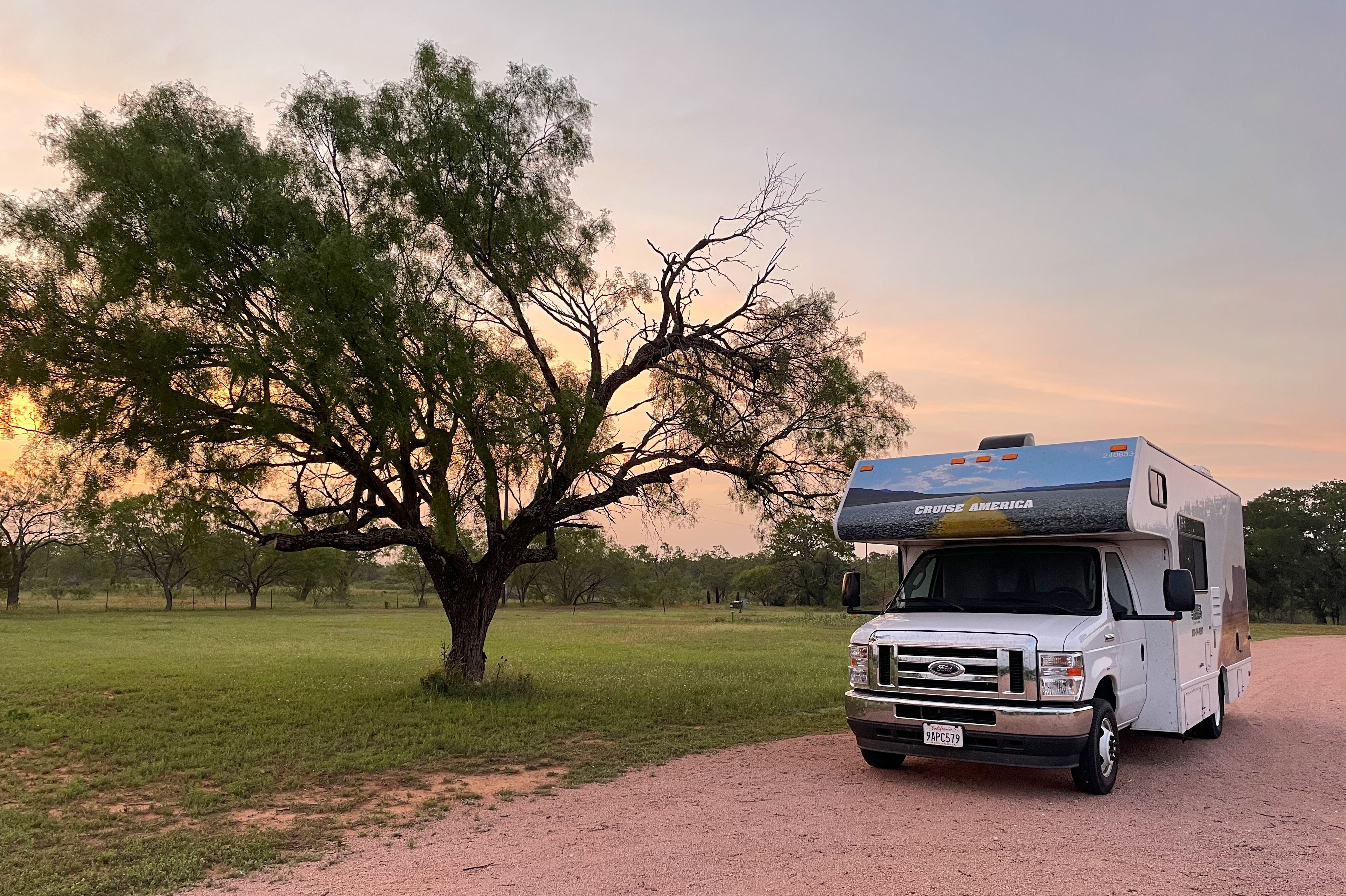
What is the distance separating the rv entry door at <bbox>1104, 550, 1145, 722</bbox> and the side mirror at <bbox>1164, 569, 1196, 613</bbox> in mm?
456

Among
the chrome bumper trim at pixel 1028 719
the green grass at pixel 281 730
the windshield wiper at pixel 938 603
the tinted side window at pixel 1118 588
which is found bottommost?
the green grass at pixel 281 730

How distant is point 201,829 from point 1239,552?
1427cm

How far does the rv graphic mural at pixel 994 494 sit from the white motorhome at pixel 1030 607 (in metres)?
0.02

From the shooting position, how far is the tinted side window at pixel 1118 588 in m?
9.70

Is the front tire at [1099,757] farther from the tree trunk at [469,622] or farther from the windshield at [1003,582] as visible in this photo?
the tree trunk at [469,622]

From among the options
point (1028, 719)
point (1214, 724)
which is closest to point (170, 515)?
point (1028, 719)

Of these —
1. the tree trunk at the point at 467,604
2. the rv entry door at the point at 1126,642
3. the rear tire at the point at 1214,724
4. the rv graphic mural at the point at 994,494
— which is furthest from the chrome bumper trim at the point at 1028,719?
the tree trunk at the point at 467,604

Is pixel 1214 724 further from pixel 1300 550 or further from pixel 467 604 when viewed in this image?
pixel 1300 550

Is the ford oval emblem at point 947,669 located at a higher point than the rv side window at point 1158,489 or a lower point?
lower

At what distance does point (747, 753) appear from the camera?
37.9 feet

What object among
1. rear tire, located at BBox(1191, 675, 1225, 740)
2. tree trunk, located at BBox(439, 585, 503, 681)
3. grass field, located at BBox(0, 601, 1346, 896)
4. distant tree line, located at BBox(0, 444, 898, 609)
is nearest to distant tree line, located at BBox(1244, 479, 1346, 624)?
distant tree line, located at BBox(0, 444, 898, 609)

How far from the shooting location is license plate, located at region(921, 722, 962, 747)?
29.1 feet

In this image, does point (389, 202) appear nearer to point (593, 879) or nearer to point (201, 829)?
point (201, 829)

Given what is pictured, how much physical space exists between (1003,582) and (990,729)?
1931 mm
